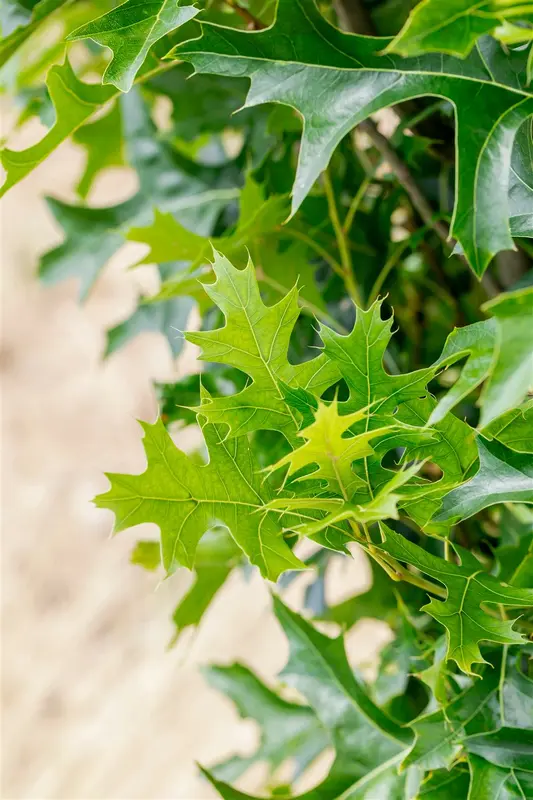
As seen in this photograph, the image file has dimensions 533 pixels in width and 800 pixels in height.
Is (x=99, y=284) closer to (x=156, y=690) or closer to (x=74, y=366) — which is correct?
(x=74, y=366)

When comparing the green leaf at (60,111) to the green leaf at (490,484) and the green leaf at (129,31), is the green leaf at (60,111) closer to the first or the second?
the green leaf at (129,31)

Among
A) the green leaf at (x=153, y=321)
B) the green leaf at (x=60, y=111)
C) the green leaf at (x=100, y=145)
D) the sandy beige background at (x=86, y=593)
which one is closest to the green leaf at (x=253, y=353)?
the green leaf at (x=60, y=111)

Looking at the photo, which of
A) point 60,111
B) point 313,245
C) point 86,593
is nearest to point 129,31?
point 60,111

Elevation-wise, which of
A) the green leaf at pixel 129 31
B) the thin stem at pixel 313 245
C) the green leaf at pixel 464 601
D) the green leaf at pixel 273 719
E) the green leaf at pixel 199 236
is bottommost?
the green leaf at pixel 273 719

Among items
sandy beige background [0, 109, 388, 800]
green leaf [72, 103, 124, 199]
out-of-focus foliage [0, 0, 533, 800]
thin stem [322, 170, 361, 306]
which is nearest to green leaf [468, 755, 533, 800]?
out-of-focus foliage [0, 0, 533, 800]

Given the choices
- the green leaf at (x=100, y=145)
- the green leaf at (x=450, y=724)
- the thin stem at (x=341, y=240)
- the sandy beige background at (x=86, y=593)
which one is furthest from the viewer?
the sandy beige background at (x=86, y=593)

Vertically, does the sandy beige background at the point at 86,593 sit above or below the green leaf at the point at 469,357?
below

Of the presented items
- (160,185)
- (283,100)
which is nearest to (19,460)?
(160,185)

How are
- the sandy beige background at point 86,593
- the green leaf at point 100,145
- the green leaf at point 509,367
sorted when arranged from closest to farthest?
the green leaf at point 509,367, the green leaf at point 100,145, the sandy beige background at point 86,593
